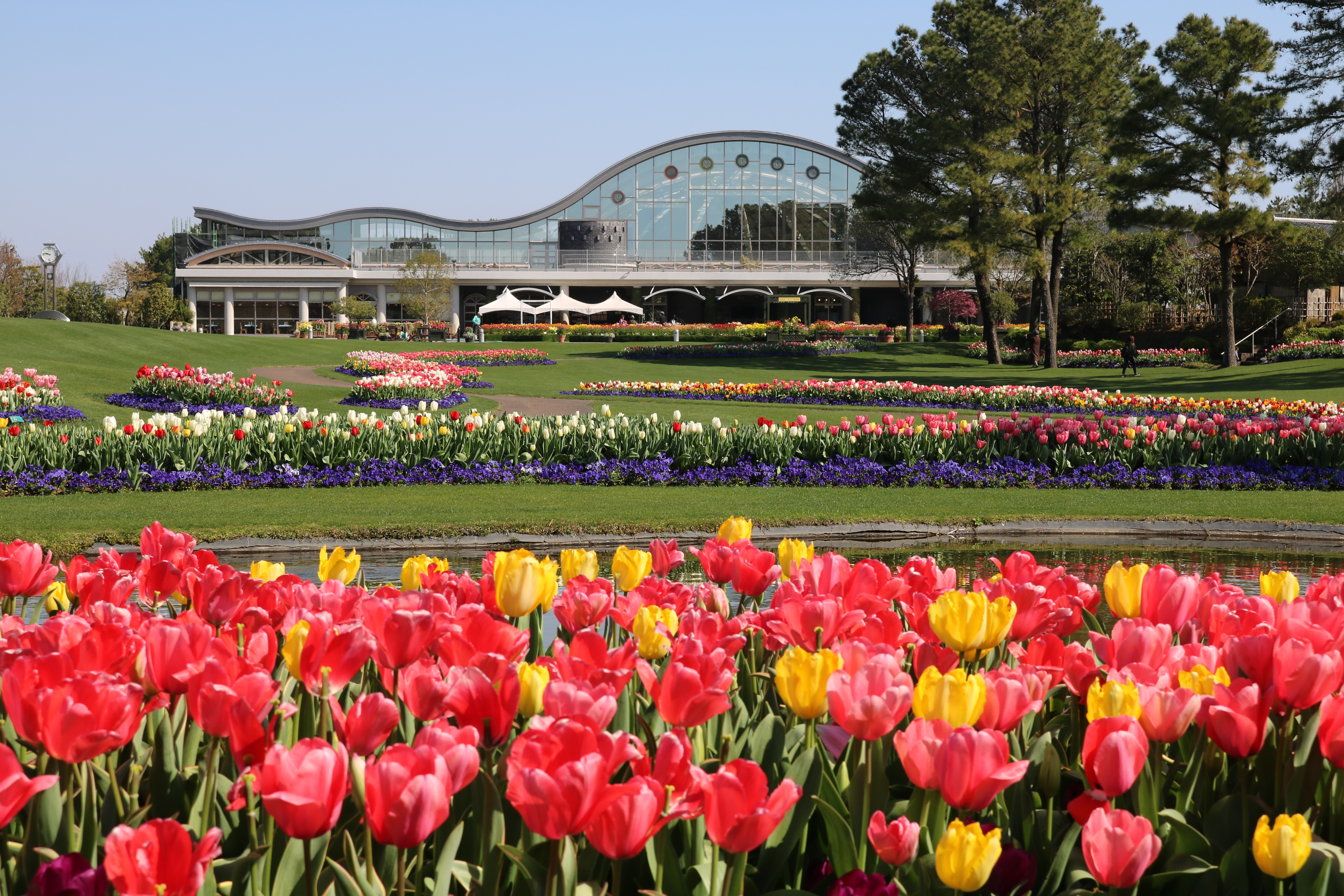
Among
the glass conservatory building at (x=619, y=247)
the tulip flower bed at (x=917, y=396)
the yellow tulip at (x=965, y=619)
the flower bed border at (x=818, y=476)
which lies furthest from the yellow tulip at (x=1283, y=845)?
the glass conservatory building at (x=619, y=247)

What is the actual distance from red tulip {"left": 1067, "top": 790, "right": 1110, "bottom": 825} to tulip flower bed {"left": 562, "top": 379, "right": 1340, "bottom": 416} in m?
20.5

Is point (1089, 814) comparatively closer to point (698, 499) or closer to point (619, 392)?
point (698, 499)

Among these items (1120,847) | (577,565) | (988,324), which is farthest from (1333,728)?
(988,324)

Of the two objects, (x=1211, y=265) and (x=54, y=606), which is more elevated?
(x=1211, y=265)

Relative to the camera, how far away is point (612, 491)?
1148 cm

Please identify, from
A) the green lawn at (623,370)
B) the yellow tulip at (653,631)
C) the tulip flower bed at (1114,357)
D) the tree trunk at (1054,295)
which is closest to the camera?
the yellow tulip at (653,631)

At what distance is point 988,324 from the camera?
39.7 meters

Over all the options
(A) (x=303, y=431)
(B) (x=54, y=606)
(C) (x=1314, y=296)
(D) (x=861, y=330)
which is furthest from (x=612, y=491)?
(D) (x=861, y=330)

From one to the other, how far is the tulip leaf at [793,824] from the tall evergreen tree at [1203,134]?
107ft

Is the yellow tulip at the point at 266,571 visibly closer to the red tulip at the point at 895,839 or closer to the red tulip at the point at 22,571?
the red tulip at the point at 22,571

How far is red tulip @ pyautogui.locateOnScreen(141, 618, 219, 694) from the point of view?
1.75 metres

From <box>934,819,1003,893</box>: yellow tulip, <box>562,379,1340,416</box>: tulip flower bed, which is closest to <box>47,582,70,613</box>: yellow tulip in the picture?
<box>934,819,1003,893</box>: yellow tulip

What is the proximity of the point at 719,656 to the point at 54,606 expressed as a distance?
1.78 meters

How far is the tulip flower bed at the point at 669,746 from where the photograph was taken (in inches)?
51.3
